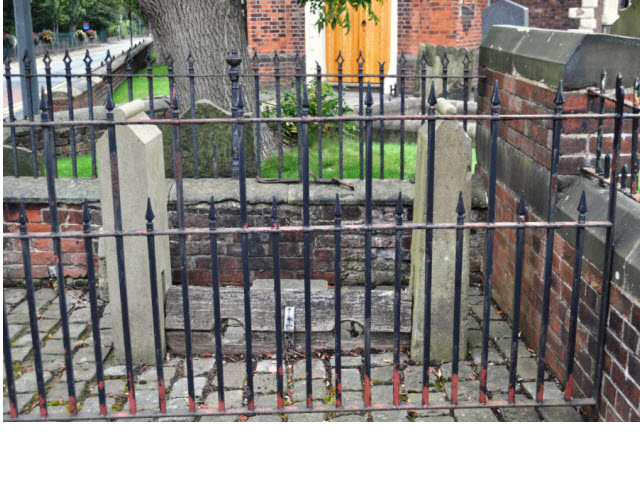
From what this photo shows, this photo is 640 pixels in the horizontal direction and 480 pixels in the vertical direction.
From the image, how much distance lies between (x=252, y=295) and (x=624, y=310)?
228cm

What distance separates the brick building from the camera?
50.0 ft

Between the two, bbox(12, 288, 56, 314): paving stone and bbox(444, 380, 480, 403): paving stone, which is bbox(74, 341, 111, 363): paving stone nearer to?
bbox(12, 288, 56, 314): paving stone

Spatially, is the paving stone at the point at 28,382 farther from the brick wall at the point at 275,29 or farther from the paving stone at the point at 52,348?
the brick wall at the point at 275,29

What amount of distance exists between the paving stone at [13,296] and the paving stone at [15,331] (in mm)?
422

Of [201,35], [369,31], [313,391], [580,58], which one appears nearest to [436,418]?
[313,391]

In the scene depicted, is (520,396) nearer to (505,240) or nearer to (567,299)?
(567,299)

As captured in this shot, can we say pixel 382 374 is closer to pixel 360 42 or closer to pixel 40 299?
pixel 40 299

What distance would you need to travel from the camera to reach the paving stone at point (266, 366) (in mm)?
4375

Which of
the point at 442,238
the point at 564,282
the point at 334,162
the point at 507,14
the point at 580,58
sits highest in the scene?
the point at 507,14

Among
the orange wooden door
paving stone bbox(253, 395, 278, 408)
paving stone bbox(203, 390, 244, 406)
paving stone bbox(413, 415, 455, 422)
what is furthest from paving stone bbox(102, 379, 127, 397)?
the orange wooden door

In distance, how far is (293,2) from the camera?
15.2 metres

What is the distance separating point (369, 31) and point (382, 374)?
508 inches

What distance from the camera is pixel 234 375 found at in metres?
4.32

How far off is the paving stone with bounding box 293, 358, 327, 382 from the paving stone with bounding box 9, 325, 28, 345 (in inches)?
77.3
